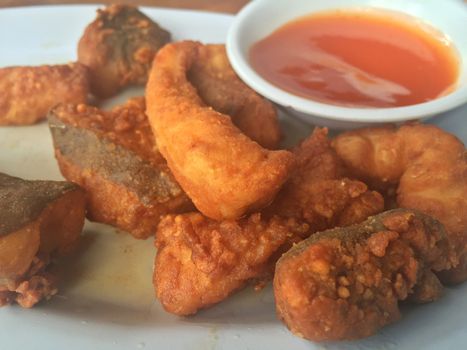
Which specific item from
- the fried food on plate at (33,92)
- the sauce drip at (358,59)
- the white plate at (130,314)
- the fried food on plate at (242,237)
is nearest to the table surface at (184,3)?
the sauce drip at (358,59)

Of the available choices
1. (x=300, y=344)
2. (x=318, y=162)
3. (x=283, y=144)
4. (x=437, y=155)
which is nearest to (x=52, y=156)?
(x=283, y=144)

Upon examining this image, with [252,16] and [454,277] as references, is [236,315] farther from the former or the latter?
[252,16]

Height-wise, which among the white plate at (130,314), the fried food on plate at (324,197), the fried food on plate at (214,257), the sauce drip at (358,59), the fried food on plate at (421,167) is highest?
the sauce drip at (358,59)

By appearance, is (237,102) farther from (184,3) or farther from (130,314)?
(184,3)

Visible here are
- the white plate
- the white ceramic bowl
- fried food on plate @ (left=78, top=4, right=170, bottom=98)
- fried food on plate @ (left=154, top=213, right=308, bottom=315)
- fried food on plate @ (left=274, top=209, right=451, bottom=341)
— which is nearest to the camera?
fried food on plate @ (left=274, top=209, right=451, bottom=341)

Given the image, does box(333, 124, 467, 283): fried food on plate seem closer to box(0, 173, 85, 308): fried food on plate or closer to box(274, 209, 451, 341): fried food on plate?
box(274, 209, 451, 341): fried food on plate

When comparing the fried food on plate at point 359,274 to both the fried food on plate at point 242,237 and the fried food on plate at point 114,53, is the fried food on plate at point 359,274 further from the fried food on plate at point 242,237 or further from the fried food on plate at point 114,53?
the fried food on plate at point 114,53

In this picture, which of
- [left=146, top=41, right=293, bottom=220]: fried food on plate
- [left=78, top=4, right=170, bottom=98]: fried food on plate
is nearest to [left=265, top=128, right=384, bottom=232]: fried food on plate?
[left=146, top=41, right=293, bottom=220]: fried food on plate

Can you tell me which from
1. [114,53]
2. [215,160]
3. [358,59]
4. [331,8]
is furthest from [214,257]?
[331,8]
